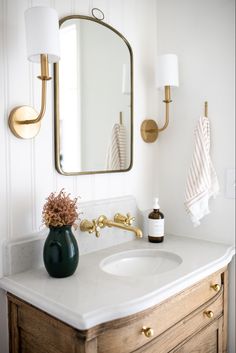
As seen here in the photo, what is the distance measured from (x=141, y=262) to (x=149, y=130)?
67 centimetres

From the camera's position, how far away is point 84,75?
1.33 m

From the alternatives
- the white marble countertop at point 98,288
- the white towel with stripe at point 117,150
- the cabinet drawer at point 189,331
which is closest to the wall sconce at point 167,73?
the white towel with stripe at point 117,150

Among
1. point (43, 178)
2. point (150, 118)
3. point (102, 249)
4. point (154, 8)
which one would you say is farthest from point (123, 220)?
point (154, 8)

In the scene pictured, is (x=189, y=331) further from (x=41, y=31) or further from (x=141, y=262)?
(x=41, y=31)

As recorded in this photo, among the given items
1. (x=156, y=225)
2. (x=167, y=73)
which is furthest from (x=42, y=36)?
(x=156, y=225)

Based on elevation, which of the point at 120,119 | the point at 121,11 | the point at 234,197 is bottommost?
the point at 234,197

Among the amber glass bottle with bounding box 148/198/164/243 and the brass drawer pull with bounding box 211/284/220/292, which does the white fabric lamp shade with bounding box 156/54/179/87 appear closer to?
the amber glass bottle with bounding box 148/198/164/243

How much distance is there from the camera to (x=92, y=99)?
136 cm

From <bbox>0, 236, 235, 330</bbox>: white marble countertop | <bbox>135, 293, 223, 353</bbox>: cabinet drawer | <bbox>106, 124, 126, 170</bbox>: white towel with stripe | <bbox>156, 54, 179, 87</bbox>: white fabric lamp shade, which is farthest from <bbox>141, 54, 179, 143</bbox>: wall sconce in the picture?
<bbox>135, 293, 223, 353</bbox>: cabinet drawer

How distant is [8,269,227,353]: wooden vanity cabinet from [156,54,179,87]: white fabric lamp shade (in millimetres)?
867

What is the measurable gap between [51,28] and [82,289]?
82 cm

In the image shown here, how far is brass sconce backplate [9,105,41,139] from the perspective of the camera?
108 centimetres

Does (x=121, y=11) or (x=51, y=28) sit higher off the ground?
(x=121, y=11)

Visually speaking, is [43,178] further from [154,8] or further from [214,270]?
[154,8]
